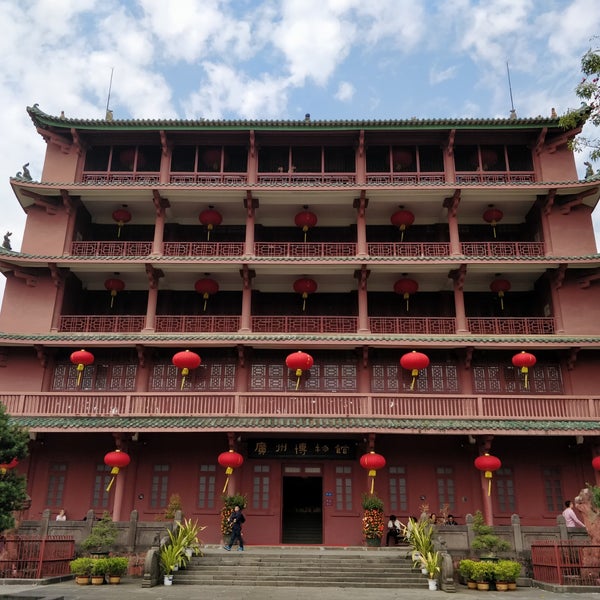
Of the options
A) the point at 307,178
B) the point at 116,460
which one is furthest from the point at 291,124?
the point at 116,460

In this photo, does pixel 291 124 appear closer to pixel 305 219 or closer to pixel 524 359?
pixel 305 219

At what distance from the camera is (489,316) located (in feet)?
83.9

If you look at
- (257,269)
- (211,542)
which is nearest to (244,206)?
(257,269)

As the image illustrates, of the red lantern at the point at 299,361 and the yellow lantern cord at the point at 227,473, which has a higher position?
the red lantern at the point at 299,361

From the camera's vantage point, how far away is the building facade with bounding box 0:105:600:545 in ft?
70.4

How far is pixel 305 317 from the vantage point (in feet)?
80.0

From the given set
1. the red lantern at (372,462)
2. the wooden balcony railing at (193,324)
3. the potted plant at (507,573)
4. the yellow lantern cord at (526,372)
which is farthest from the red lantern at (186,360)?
the yellow lantern cord at (526,372)

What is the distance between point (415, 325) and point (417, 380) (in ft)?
7.65

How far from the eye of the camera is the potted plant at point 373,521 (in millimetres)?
19469

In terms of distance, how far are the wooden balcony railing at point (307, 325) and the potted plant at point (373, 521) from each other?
718 cm

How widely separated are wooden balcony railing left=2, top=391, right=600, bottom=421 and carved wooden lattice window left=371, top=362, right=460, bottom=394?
1986mm

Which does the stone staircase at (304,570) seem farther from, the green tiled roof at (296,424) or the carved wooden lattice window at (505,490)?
the carved wooden lattice window at (505,490)

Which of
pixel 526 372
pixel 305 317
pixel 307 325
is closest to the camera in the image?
pixel 526 372

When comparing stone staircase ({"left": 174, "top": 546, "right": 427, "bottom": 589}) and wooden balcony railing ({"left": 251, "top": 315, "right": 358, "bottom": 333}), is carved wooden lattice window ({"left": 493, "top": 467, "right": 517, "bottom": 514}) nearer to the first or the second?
stone staircase ({"left": 174, "top": 546, "right": 427, "bottom": 589})
